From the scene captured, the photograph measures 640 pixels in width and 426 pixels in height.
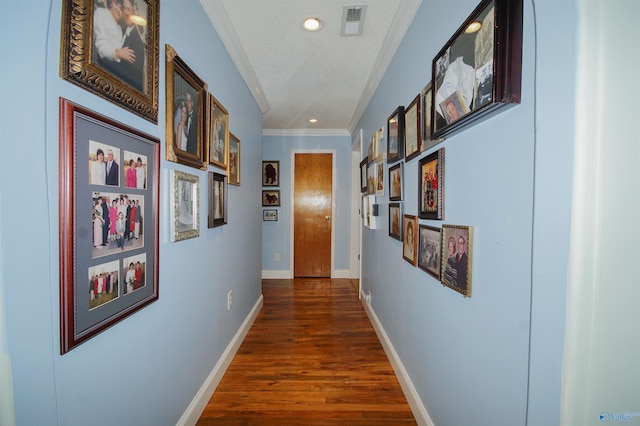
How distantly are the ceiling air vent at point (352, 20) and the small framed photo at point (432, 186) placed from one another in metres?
1.05

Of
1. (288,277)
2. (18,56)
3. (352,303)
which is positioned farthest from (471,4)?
(288,277)

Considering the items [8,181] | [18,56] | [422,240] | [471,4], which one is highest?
[471,4]

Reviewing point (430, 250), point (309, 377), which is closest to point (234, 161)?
point (430, 250)

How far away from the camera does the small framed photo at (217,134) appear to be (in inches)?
66.9

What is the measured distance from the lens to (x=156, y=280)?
1.16 meters

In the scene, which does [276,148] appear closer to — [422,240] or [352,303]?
[352,303]

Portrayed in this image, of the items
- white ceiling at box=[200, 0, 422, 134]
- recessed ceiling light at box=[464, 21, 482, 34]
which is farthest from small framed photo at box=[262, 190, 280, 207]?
recessed ceiling light at box=[464, 21, 482, 34]

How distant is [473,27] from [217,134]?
1486 millimetres

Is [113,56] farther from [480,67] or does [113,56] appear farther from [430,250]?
[430,250]

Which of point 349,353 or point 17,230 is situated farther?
point 349,353

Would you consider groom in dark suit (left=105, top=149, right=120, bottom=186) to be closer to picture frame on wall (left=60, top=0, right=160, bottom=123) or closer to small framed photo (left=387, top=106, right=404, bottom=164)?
picture frame on wall (left=60, top=0, right=160, bottom=123)

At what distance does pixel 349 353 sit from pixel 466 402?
1.41m

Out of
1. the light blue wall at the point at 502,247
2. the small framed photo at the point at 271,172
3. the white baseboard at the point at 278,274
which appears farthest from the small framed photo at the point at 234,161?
the white baseboard at the point at 278,274

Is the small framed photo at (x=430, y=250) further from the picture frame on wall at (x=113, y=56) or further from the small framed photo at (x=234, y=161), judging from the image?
the small framed photo at (x=234, y=161)
